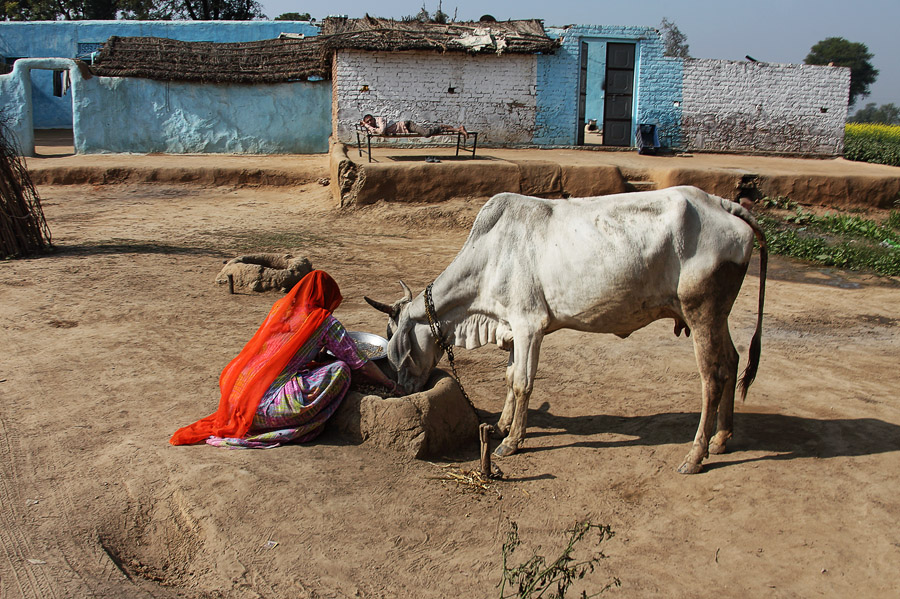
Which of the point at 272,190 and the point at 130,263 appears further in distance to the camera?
the point at 272,190

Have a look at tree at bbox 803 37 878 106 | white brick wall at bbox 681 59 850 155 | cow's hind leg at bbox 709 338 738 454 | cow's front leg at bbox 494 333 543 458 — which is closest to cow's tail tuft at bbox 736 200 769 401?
cow's hind leg at bbox 709 338 738 454

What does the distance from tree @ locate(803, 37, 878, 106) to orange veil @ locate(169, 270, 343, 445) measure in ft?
200

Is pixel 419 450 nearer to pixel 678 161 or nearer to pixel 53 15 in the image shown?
pixel 678 161

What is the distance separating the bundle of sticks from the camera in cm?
867

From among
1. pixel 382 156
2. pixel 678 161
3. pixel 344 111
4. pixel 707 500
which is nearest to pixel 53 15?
pixel 344 111

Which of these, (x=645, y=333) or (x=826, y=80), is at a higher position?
(x=826, y=80)

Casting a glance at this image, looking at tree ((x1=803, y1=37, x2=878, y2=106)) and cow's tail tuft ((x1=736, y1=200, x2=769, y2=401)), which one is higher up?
tree ((x1=803, y1=37, x2=878, y2=106))

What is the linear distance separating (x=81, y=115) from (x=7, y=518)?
15.4 m

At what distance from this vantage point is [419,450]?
15.1ft

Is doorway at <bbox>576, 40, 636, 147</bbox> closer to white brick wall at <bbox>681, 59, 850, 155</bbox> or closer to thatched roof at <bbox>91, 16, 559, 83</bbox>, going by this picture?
white brick wall at <bbox>681, 59, 850, 155</bbox>

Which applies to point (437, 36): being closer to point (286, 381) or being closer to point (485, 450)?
point (286, 381)

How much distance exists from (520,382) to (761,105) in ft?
47.2

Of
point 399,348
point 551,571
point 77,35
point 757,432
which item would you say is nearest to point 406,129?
point 399,348

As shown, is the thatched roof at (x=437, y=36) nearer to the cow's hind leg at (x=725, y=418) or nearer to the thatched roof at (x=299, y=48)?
the thatched roof at (x=299, y=48)
